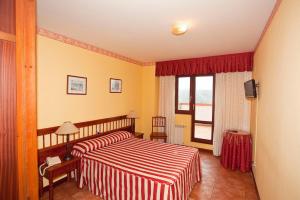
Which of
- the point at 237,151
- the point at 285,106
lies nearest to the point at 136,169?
the point at 285,106

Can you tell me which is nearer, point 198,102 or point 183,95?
point 198,102

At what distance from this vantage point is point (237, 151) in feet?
11.5

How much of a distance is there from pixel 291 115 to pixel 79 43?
11.0ft

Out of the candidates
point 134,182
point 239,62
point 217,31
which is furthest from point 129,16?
point 239,62

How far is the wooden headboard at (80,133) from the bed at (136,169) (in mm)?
242

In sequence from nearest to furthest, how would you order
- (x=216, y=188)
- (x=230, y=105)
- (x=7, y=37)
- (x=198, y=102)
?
(x=7, y=37), (x=216, y=188), (x=230, y=105), (x=198, y=102)

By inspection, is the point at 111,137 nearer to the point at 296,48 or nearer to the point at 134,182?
the point at 134,182

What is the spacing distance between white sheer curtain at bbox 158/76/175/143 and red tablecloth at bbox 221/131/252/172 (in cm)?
167

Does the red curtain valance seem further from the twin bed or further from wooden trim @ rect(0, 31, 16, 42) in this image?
wooden trim @ rect(0, 31, 16, 42)

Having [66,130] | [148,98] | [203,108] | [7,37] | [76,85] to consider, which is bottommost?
[66,130]

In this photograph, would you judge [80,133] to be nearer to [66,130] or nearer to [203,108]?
[66,130]

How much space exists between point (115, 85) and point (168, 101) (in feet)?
5.54

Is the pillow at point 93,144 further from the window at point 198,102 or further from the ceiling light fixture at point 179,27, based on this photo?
the ceiling light fixture at point 179,27

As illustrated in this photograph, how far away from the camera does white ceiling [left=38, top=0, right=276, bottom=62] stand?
1899mm
